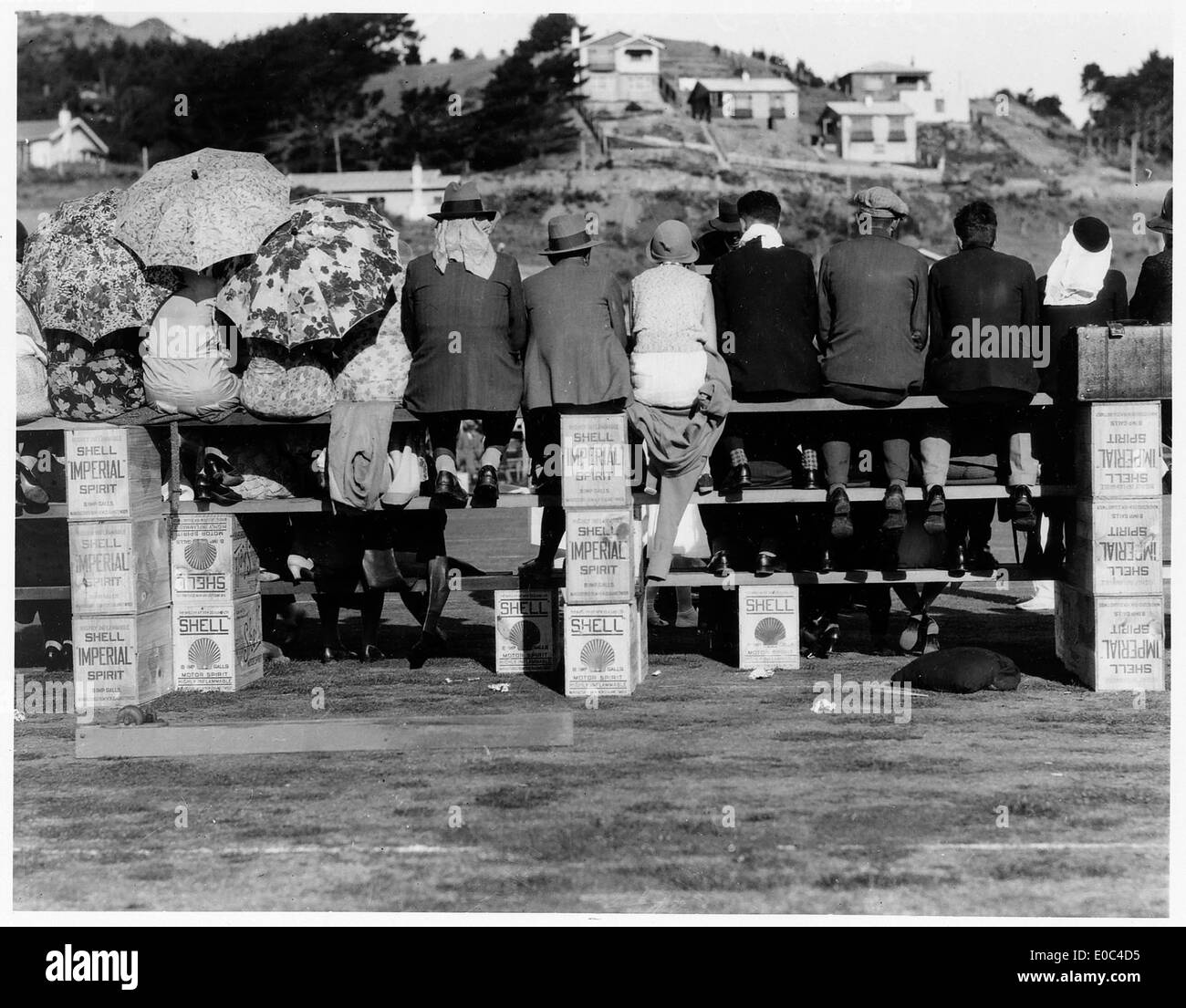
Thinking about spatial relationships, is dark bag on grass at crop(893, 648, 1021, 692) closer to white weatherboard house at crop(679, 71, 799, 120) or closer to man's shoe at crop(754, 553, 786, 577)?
man's shoe at crop(754, 553, 786, 577)

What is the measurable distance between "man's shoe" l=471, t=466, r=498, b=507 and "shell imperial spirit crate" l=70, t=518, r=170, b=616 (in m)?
1.83

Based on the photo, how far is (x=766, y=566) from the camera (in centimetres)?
931

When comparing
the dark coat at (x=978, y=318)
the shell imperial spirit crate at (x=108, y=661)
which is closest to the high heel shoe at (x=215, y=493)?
the shell imperial spirit crate at (x=108, y=661)

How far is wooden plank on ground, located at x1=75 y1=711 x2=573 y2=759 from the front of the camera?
753 cm

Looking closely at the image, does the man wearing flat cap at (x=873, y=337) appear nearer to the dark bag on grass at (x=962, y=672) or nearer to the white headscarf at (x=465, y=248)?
the dark bag on grass at (x=962, y=672)

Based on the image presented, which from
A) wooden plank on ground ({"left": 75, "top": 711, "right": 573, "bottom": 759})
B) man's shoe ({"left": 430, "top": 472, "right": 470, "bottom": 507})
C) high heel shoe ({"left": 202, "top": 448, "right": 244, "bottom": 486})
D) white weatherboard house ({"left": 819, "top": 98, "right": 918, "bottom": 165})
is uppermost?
white weatherboard house ({"left": 819, "top": 98, "right": 918, "bottom": 165})

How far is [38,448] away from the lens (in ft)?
32.2

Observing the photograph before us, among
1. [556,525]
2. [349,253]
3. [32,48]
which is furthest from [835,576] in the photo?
[32,48]

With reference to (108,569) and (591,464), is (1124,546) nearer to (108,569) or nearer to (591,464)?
(591,464)

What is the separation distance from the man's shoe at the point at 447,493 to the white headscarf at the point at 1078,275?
3527 millimetres


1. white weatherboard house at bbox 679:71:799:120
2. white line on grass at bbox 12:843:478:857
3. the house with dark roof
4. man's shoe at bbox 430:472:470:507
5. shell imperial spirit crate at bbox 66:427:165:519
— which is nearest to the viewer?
white line on grass at bbox 12:843:478:857

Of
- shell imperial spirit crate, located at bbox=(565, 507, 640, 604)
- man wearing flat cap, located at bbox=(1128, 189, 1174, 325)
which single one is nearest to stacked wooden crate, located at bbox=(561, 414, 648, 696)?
shell imperial spirit crate, located at bbox=(565, 507, 640, 604)

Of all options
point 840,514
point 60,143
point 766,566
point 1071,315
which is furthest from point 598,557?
point 60,143
